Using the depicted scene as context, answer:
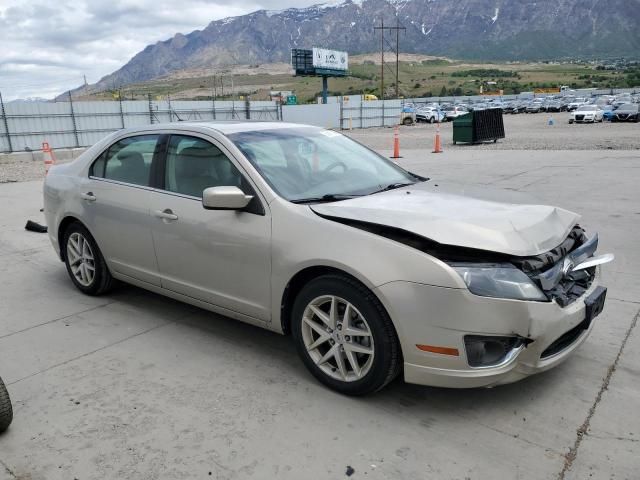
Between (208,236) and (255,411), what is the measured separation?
1.22 meters

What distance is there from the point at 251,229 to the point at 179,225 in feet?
2.31

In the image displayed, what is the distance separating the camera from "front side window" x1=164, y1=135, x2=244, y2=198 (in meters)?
3.73

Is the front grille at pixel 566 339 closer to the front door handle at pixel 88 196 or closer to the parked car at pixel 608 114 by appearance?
the front door handle at pixel 88 196

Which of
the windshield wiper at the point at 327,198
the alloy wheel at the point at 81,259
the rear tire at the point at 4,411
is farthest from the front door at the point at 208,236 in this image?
the rear tire at the point at 4,411

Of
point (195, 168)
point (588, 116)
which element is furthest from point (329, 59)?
point (195, 168)

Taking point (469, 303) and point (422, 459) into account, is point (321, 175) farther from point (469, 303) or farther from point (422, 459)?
point (422, 459)

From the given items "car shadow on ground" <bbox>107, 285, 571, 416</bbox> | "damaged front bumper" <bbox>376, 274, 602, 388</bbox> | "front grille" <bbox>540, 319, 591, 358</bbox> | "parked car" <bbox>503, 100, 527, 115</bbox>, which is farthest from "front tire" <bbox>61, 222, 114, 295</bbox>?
"parked car" <bbox>503, 100, 527, 115</bbox>

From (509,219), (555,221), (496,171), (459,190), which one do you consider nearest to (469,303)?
(509,219)

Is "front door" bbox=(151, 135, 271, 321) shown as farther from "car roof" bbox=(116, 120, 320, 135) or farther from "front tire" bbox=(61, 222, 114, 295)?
"front tire" bbox=(61, 222, 114, 295)

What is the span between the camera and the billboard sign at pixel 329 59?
5997 cm

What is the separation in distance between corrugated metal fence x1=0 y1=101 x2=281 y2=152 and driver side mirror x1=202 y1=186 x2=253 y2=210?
24.1 meters

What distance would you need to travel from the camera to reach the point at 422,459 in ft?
8.61

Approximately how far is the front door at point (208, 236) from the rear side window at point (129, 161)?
26cm

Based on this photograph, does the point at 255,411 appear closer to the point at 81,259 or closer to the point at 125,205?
the point at 125,205
